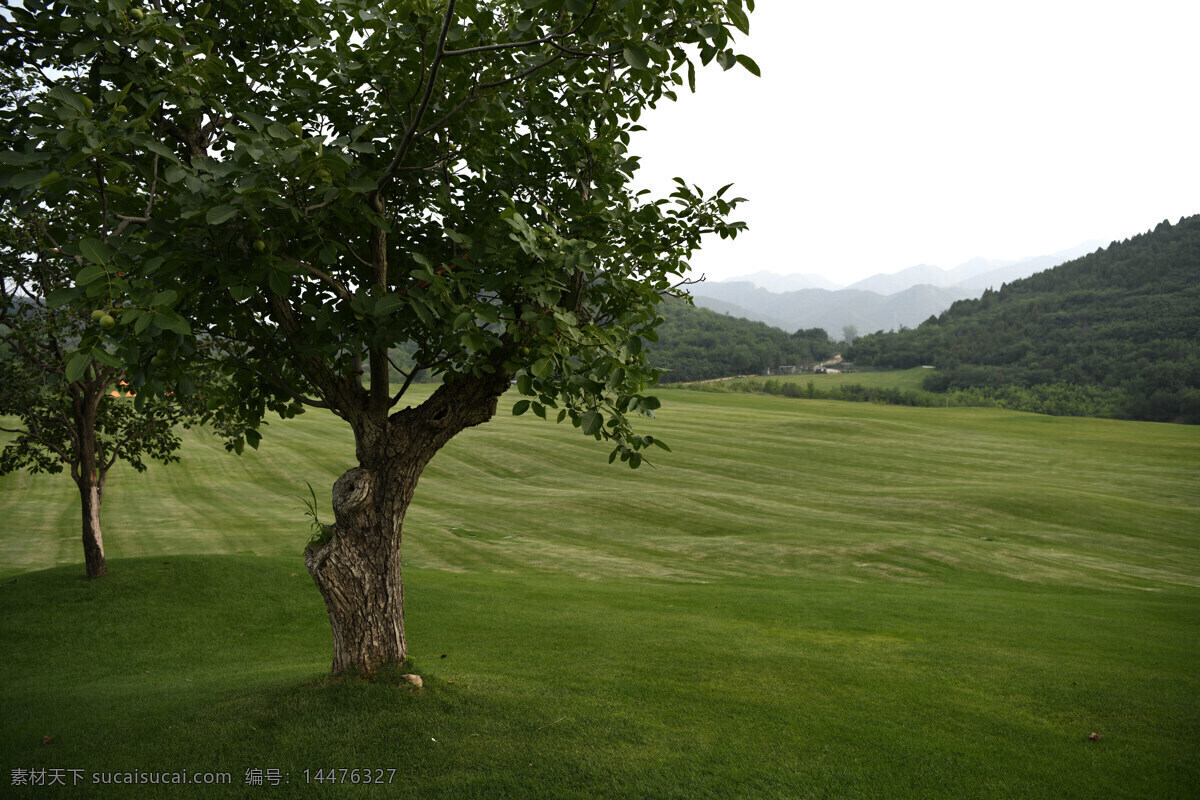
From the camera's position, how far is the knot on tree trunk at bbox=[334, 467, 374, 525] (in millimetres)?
5887

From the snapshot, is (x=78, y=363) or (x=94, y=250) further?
(x=94, y=250)

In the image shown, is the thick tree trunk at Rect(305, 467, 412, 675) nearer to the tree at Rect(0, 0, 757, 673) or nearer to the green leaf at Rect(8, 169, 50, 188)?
the tree at Rect(0, 0, 757, 673)

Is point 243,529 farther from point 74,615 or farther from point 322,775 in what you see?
point 322,775

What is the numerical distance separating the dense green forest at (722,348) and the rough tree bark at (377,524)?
104830mm

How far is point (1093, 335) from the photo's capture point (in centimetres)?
10869

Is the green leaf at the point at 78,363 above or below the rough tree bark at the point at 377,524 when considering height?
above

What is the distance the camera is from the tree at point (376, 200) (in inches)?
160

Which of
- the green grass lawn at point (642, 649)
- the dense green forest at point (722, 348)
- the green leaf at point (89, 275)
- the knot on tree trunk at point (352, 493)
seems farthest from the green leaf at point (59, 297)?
the dense green forest at point (722, 348)

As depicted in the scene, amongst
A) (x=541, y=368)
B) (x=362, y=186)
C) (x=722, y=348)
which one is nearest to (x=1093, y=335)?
(x=722, y=348)

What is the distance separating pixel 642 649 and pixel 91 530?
11187 millimetres

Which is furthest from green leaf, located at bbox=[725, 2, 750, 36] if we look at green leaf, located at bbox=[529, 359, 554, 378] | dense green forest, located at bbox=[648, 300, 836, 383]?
dense green forest, located at bbox=[648, 300, 836, 383]

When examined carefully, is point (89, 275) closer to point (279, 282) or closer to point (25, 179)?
point (25, 179)

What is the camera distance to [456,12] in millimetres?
4680

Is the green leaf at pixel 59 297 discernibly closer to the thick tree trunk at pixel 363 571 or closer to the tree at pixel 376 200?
the tree at pixel 376 200
